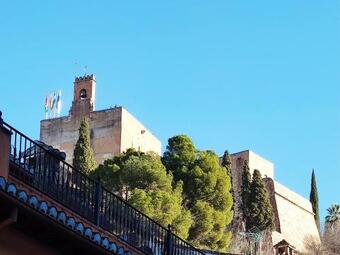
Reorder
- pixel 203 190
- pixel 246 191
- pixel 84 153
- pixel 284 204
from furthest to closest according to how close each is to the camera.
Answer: pixel 284 204
pixel 246 191
pixel 84 153
pixel 203 190

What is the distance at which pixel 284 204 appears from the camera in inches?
2386

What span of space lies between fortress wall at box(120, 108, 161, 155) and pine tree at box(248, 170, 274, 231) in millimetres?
10139

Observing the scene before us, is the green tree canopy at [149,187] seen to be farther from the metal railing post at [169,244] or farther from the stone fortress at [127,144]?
the metal railing post at [169,244]

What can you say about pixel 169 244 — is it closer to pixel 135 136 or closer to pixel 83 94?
A: pixel 135 136

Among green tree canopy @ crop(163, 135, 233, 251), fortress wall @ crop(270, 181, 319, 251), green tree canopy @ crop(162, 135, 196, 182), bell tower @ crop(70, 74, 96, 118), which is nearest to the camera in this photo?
green tree canopy @ crop(163, 135, 233, 251)

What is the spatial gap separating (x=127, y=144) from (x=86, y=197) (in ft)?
152

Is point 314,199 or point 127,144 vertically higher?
point 127,144

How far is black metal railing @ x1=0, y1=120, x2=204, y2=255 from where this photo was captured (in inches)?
424

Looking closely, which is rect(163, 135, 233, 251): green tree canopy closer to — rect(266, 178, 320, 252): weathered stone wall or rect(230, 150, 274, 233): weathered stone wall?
rect(230, 150, 274, 233): weathered stone wall

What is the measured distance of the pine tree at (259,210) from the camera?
166 ft

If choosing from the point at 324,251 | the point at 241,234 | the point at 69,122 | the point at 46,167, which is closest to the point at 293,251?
the point at 324,251

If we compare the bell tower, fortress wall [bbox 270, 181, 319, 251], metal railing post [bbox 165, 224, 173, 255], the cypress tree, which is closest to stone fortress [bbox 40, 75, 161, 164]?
the bell tower

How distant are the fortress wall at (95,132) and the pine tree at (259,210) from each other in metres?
10.5

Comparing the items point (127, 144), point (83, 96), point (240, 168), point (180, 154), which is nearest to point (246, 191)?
point (240, 168)
